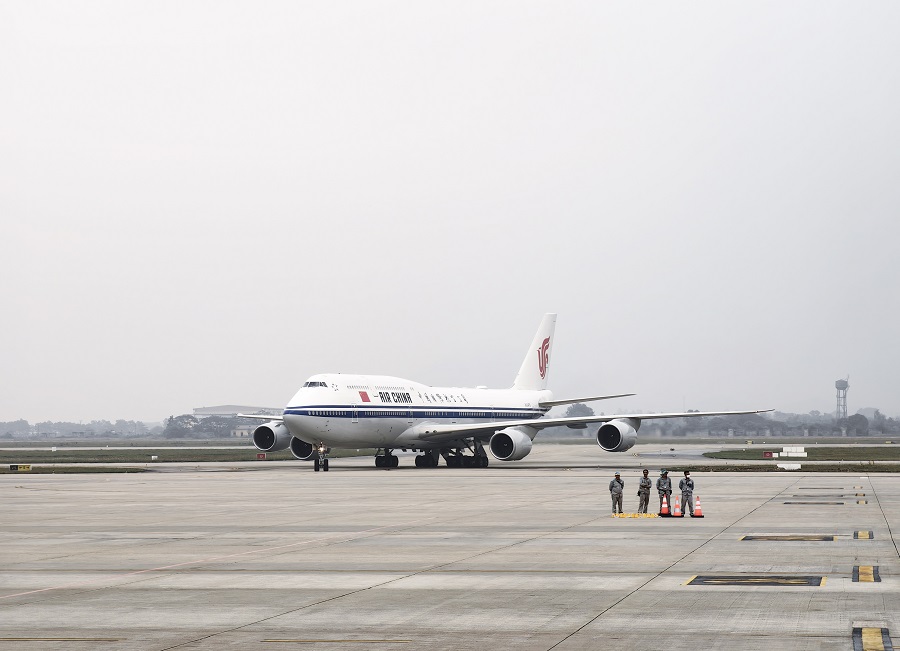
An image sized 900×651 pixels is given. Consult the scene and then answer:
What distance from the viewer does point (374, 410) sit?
56.8 metres

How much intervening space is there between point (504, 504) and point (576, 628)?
20452mm

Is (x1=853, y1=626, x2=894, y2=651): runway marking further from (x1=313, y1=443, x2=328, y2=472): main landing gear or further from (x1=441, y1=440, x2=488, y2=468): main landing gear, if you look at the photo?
(x1=441, y1=440, x2=488, y2=468): main landing gear

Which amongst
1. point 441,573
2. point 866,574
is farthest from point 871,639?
point 441,573

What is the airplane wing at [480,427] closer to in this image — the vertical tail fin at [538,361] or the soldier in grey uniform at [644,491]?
the vertical tail fin at [538,361]

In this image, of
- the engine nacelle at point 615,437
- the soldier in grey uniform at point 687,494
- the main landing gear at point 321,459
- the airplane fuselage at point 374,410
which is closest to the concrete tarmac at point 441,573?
the soldier in grey uniform at point 687,494

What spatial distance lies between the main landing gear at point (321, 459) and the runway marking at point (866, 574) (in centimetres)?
4031

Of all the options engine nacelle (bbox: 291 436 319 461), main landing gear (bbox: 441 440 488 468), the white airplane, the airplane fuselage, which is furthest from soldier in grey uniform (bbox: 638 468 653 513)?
engine nacelle (bbox: 291 436 319 461)

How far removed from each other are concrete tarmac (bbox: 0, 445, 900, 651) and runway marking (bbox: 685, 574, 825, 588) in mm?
75

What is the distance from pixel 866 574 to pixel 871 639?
5.71m

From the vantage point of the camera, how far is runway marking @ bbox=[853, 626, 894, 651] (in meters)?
11.8

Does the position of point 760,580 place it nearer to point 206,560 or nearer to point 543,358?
point 206,560

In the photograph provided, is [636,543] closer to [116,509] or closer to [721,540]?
[721,540]

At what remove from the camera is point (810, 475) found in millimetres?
50812

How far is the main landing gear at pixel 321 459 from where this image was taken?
2243 inches
